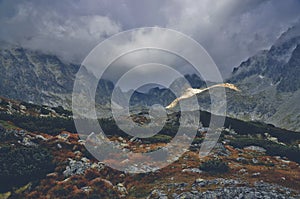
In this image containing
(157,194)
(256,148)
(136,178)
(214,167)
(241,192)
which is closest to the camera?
(241,192)

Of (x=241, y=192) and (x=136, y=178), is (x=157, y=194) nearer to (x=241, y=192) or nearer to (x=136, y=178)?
(x=136, y=178)

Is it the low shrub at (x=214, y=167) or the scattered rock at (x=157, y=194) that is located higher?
the low shrub at (x=214, y=167)

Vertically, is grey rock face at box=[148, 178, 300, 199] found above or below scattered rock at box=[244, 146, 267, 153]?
below

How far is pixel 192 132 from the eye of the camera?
61.4 meters

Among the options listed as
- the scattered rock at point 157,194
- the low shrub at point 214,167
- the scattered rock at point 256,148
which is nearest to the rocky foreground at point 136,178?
the scattered rock at point 157,194

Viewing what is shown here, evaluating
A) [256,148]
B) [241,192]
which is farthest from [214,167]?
[256,148]

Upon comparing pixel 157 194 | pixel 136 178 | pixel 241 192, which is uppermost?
pixel 136 178

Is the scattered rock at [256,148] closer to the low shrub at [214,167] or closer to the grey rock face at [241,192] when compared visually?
the low shrub at [214,167]

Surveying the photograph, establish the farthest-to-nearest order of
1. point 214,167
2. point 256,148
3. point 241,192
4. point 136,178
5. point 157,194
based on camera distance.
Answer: point 256,148
point 214,167
point 136,178
point 157,194
point 241,192

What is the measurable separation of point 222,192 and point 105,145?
20171mm

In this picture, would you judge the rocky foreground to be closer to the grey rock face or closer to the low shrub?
the grey rock face

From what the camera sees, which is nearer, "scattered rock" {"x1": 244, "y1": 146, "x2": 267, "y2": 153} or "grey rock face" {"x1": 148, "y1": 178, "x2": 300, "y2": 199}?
"grey rock face" {"x1": 148, "y1": 178, "x2": 300, "y2": 199}

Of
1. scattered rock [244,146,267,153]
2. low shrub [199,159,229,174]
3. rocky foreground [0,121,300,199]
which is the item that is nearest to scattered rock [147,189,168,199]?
rocky foreground [0,121,300,199]

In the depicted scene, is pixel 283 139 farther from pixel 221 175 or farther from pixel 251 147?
pixel 221 175
